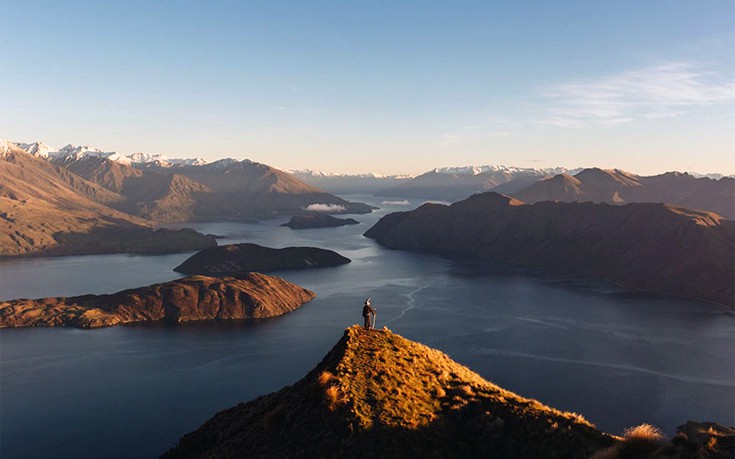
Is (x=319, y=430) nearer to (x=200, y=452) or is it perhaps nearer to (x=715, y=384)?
(x=200, y=452)

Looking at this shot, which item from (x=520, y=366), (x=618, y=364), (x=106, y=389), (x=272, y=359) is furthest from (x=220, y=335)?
(x=618, y=364)

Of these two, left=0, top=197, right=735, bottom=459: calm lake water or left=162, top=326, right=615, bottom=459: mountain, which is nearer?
left=162, top=326, right=615, bottom=459: mountain

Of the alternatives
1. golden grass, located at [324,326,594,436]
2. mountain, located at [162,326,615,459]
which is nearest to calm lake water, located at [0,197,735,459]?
mountain, located at [162,326,615,459]

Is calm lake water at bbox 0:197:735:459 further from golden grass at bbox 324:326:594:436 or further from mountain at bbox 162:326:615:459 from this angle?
golden grass at bbox 324:326:594:436

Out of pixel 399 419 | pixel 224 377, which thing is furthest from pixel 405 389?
pixel 224 377

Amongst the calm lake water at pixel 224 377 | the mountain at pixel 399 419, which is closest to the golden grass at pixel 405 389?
the mountain at pixel 399 419

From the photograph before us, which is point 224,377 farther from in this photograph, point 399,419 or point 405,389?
point 399,419

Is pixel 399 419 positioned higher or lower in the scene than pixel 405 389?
lower

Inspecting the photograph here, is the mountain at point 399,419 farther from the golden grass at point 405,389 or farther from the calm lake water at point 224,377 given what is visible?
the calm lake water at point 224,377

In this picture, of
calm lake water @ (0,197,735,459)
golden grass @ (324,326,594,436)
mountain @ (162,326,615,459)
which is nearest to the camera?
mountain @ (162,326,615,459)
